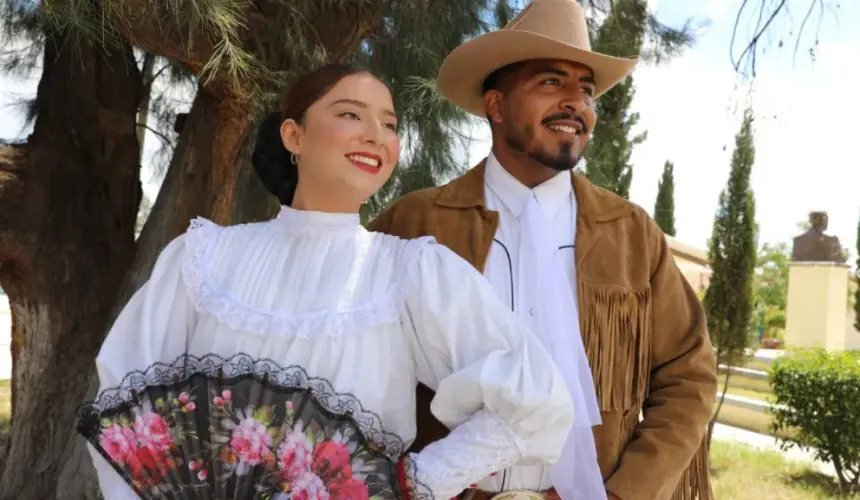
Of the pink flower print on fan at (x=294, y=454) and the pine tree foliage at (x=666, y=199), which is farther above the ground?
the pine tree foliage at (x=666, y=199)

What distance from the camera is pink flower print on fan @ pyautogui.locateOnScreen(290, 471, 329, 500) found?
1.09 meters

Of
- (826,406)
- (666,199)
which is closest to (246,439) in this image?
(826,406)

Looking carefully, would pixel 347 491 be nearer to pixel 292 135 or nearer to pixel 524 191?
pixel 292 135

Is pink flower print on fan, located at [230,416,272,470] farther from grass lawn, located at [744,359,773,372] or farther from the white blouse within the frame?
grass lawn, located at [744,359,773,372]

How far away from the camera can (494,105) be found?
71.1 inches

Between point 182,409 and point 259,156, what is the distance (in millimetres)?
634

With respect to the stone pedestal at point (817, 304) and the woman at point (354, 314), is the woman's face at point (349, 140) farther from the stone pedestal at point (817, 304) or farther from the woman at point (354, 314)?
the stone pedestal at point (817, 304)

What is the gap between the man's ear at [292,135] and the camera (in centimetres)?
146

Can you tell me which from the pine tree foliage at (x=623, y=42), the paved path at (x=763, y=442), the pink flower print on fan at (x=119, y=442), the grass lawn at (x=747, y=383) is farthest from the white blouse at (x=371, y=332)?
the grass lawn at (x=747, y=383)

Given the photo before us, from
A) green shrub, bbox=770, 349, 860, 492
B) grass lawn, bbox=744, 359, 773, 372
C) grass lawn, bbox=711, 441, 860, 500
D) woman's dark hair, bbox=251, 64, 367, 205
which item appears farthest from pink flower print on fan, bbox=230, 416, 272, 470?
grass lawn, bbox=744, 359, 773, 372

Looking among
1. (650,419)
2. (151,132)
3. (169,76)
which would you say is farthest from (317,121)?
(151,132)

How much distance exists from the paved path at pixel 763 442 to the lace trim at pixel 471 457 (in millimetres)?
6219

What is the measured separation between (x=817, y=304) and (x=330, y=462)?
14.9 meters

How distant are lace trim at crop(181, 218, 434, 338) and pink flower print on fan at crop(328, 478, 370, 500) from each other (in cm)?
24
